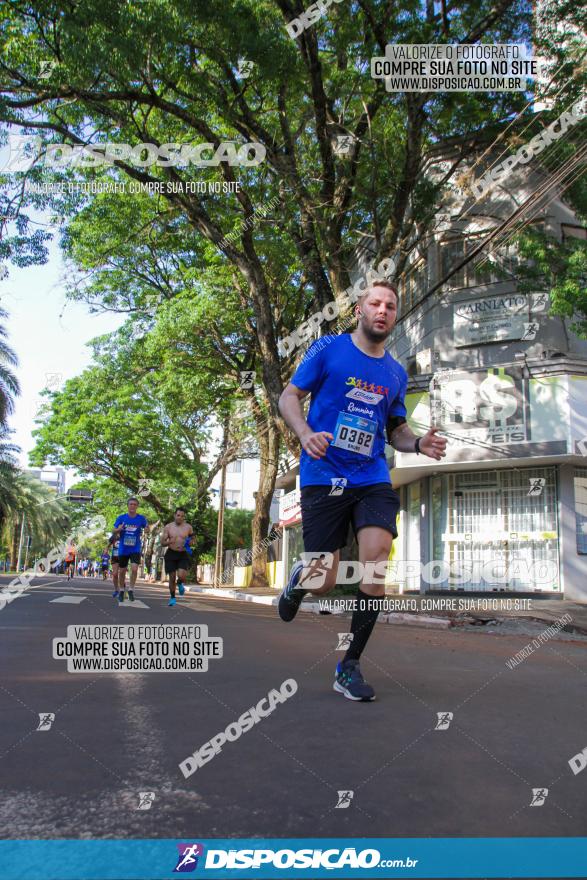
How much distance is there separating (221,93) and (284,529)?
61.3ft

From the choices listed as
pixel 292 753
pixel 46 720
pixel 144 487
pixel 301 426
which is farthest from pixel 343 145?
pixel 144 487

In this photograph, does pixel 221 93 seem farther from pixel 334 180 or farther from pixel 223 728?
pixel 223 728

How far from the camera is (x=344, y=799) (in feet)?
7.28

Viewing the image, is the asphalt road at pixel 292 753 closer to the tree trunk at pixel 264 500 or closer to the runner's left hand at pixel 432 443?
the runner's left hand at pixel 432 443

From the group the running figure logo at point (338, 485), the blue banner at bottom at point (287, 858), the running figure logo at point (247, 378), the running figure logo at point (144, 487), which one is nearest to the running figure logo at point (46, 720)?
the blue banner at bottom at point (287, 858)

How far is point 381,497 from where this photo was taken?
418cm

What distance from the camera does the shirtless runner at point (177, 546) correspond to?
43.7 feet

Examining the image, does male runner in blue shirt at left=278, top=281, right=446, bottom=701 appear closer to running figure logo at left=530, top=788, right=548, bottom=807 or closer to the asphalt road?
the asphalt road

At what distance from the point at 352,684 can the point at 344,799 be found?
1669 mm

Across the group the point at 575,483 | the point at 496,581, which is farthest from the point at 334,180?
the point at 496,581

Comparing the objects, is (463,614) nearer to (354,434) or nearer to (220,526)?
(354,434)

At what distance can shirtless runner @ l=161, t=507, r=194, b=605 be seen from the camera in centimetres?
1333

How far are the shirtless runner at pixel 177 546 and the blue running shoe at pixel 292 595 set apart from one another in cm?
878

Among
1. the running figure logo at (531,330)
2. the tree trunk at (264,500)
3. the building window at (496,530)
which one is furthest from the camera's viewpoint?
the tree trunk at (264,500)
